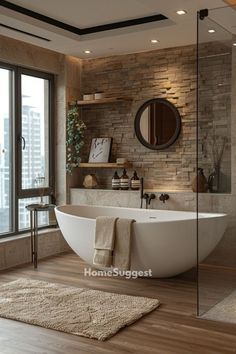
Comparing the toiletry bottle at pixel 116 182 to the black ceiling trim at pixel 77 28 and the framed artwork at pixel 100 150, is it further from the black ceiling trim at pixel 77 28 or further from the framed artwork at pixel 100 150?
the black ceiling trim at pixel 77 28

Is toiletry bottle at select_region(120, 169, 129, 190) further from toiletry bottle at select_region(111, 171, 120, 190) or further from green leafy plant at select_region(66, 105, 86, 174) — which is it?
green leafy plant at select_region(66, 105, 86, 174)

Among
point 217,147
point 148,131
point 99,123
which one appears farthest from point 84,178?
point 217,147

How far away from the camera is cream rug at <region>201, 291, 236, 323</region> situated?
3.49 meters

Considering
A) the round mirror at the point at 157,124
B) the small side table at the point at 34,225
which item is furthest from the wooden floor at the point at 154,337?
the round mirror at the point at 157,124

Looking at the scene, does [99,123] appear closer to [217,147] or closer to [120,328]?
[217,147]

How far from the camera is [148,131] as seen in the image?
237 inches

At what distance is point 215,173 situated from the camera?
3830mm

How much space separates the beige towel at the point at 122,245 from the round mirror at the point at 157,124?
5.85ft

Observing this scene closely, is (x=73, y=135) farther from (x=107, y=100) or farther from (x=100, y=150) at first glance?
(x=107, y=100)

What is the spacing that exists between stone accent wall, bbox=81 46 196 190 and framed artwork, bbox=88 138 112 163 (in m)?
0.10

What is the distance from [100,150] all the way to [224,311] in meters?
3.30

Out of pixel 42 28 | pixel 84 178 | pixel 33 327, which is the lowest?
pixel 33 327

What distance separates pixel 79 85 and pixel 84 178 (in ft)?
4.54

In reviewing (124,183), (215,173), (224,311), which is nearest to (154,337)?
(224,311)
